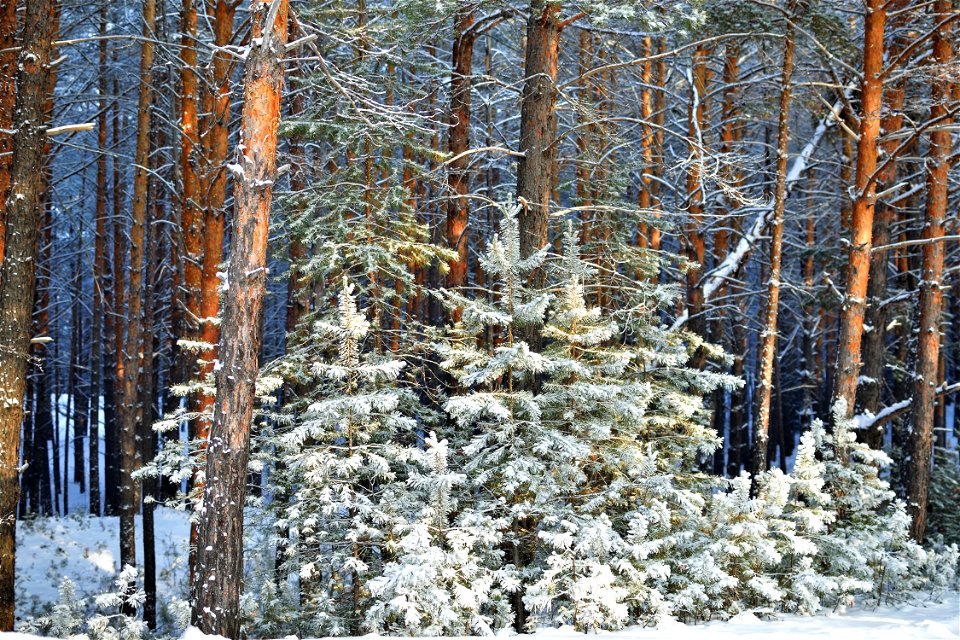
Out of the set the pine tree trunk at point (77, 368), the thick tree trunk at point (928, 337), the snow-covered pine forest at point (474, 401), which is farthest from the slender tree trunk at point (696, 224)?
the pine tree trunk at point (77, 368)

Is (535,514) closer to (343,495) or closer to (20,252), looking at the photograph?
(343,495)

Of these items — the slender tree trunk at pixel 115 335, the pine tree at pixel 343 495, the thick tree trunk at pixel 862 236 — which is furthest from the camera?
the slender tree trunk at pixel 115 335

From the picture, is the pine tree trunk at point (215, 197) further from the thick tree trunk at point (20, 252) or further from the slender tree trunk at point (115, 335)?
the slender tree trunk at point (115, 335)

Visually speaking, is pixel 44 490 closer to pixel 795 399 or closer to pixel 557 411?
pixel 557 411

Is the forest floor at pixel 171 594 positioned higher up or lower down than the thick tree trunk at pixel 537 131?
lower down

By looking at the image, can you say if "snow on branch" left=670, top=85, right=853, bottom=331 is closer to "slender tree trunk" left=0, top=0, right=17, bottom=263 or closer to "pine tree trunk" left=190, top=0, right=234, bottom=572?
"pine tree trunk" left=190, top=0, right=234, bottom=572

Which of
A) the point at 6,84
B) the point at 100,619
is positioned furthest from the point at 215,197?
the point at 100,619

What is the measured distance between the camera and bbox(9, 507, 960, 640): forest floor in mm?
7230

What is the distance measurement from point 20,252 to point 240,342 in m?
2.80

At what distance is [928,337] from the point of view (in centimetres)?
1247

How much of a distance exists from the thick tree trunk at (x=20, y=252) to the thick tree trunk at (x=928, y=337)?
12922 mm

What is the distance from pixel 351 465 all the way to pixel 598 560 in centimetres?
295

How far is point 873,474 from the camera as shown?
34.1 feet

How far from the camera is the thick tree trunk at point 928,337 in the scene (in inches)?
483
